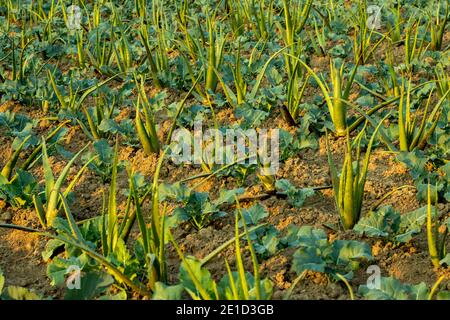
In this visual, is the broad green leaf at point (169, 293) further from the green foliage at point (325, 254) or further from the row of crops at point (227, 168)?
Answer: the green foliage at point (325, 254)

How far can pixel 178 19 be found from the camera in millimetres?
4039

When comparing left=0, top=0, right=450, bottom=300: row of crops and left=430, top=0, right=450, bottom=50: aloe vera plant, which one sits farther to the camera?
left=430, top=0, right=450, bottom=50: aloe vera plant

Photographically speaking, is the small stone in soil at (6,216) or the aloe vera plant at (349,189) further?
the small stone in soil at (6,216)

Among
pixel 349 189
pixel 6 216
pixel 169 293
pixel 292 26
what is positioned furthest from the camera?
pixel 292 26

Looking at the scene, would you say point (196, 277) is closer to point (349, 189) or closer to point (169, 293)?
point (169, 293)

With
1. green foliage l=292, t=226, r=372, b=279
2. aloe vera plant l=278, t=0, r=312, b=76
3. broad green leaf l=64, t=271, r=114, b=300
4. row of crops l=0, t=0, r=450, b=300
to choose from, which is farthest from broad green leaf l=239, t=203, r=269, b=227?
aloe vera plant l=278, t=0, r=312, b=76


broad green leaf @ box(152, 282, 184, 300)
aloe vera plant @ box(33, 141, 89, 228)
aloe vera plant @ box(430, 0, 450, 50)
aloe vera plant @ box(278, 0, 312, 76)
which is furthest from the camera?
aloe vera plant @ box(430, 0, 450, 50)

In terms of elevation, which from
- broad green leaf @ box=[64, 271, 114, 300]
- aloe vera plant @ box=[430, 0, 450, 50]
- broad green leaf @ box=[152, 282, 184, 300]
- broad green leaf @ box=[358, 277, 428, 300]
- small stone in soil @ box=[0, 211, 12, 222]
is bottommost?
small stone in soil @ box=[0, 211, 12, 222]

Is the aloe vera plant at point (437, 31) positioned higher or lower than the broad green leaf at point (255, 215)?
higher

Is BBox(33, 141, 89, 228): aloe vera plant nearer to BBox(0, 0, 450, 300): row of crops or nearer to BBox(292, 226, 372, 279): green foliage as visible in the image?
A: BBox(0, 0, 450, 300): row of crops

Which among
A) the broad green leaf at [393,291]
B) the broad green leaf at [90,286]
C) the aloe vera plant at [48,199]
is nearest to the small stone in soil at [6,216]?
the aloe vera plant at [48,199]

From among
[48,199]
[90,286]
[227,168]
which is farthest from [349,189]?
[48,199]
